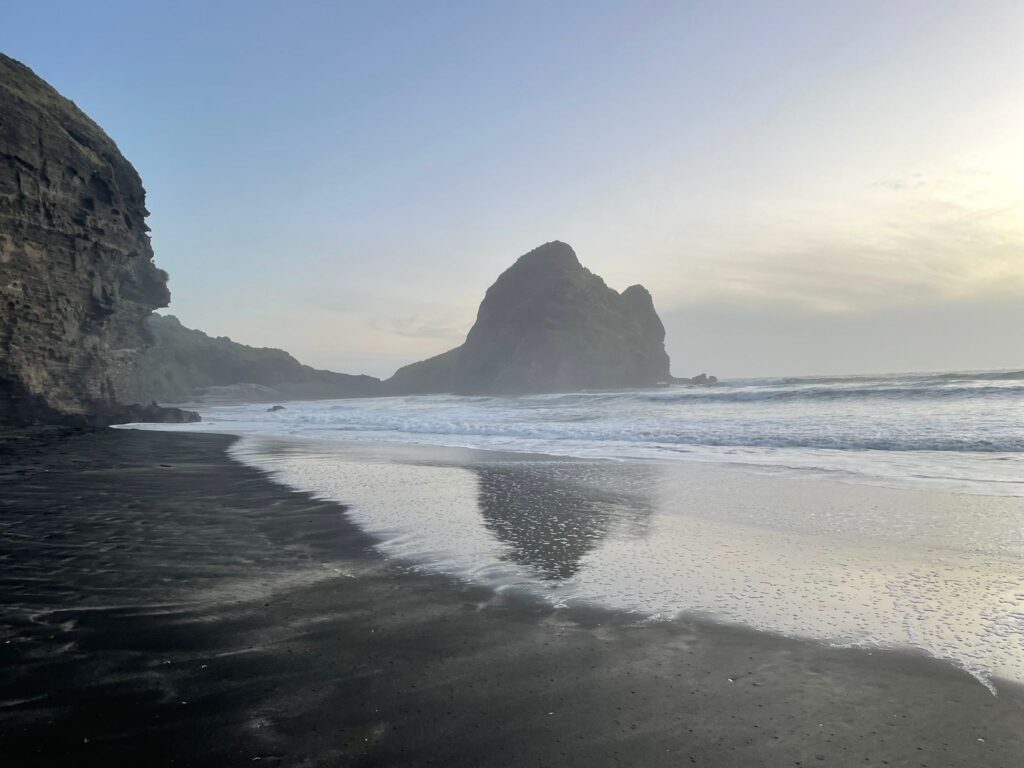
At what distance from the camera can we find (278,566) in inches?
196

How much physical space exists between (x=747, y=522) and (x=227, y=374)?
109706mm

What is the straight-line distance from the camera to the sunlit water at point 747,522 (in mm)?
3996

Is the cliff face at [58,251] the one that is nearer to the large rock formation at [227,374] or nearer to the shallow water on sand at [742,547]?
the shallow water on sand at [742,547]

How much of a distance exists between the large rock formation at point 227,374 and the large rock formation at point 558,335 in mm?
27204

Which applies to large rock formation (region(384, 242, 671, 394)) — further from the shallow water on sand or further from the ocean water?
the shallow water on sand

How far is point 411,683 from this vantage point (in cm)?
283

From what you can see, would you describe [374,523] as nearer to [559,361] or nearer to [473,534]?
[473,534]

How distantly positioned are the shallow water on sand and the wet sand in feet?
1.41

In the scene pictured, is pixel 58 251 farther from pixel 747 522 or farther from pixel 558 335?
pixel 558 335

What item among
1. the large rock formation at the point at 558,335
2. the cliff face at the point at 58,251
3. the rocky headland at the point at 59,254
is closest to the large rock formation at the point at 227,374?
the large rock formation at the point at 558,335

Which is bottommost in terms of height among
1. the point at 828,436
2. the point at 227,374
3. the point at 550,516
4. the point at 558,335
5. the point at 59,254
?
the point at 550,516

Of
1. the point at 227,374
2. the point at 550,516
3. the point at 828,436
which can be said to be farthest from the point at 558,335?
the point at 550,516

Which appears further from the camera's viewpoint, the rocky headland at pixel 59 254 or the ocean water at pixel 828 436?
the rocky headland at pixel 59 254

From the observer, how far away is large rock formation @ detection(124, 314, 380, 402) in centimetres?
7675
